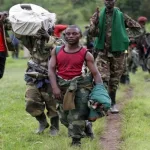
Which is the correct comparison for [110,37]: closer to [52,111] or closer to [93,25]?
[93,25]

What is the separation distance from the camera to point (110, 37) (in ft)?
29.1

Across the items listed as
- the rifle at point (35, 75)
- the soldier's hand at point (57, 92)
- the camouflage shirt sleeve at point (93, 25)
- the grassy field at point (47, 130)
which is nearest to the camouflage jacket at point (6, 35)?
the rifle at point (35, 75)

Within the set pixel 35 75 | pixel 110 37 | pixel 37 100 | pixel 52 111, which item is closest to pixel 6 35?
pixel 35 75

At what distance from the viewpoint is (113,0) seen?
28.2 ft

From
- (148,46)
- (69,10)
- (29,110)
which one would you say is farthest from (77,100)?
(69,10)

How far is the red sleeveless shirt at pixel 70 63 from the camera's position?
6348 mm

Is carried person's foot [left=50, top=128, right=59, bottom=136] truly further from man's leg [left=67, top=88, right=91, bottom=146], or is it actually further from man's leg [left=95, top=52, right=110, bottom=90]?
man's leg [left=95, top=52, right=110, bottom=90]

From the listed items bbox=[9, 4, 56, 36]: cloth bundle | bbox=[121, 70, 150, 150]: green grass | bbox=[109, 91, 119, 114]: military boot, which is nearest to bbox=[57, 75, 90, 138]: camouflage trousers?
bbox=[121, 70, 150, 150]: green grass

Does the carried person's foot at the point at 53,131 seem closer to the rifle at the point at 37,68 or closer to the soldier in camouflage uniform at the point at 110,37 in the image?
the rifle at the point at 37,68

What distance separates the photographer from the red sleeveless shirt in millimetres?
6348

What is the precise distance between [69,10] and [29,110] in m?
48.6

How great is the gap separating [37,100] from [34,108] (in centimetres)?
12

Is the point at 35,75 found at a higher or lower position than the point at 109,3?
lower

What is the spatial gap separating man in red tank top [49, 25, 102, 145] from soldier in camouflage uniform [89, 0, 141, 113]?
220 cm
